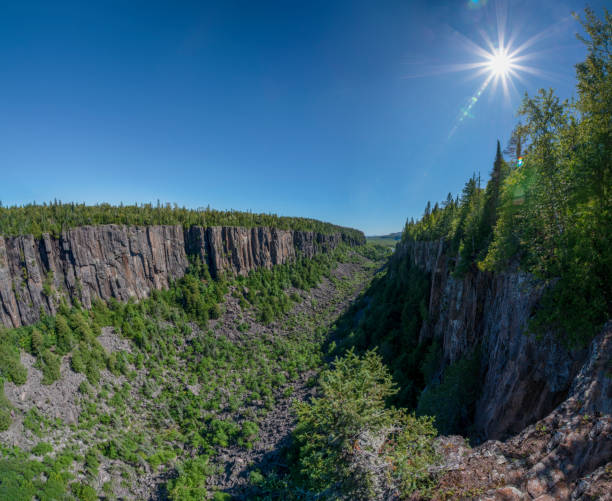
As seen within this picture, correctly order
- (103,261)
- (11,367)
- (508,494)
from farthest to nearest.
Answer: (103,261) → (11,367) → (508,494)

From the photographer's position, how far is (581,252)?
8.73 metres

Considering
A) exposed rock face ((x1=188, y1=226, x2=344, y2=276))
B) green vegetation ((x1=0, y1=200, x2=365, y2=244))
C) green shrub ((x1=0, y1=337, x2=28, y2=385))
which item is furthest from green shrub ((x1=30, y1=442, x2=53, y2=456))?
exposed rock face ((x1=188, y1=226, x2=344, y2=276))

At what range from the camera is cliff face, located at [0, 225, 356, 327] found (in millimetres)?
30234

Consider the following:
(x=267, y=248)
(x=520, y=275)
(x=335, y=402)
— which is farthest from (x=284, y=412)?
(x=267, y=248)

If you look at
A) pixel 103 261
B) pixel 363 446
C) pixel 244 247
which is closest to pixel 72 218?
pixel 103 261

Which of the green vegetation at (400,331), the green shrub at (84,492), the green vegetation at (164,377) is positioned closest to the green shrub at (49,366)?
the green vegetation at (164,377)

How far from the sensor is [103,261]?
40.1 metres

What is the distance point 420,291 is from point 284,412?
27.7 metres

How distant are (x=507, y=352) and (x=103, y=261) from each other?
52.9 m

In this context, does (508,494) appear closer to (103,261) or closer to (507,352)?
(507,352)

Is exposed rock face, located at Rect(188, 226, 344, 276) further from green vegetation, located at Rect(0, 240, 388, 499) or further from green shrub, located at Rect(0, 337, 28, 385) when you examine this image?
green shrub, located at Rect(0, 337, 28, 385)

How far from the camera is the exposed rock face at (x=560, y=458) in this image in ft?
18.5

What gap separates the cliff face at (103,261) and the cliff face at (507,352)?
48.1m

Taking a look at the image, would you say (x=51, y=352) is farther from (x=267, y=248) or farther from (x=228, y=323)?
(x=267, y=248)
